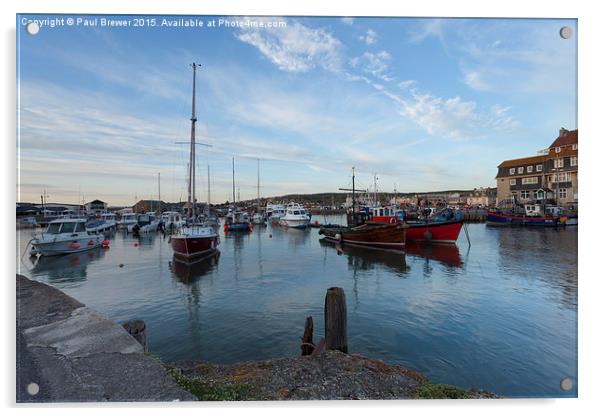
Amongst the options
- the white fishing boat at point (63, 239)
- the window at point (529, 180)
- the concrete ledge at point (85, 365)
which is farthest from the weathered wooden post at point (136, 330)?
the window at point (529, 180)

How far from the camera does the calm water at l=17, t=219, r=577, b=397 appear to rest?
590 centimetres

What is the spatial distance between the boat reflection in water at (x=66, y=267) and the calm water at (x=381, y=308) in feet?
0.34

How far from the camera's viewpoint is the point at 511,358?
5914 mm

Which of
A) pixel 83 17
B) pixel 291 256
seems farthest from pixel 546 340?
pixel 291 256

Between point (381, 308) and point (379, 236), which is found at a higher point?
point (379, 236)

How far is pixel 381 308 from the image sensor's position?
9.06 m

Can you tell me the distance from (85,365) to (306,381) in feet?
9.20

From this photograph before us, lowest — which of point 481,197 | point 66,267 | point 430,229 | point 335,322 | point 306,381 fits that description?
point 66,267

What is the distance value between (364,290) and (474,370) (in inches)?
223

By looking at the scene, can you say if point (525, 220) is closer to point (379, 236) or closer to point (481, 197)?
point (379, 236)

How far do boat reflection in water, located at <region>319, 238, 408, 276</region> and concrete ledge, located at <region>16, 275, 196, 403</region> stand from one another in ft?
40.3

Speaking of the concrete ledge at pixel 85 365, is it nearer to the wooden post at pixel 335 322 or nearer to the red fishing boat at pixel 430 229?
the wooden post at pixel 335 322

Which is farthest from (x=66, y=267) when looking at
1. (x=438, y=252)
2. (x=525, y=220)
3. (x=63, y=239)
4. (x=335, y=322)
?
(x=525, y=220)

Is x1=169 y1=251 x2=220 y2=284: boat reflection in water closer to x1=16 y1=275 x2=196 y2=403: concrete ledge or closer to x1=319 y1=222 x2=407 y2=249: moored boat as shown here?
x1=16 y1=275 x2=196 y2=403: concrete ledge
